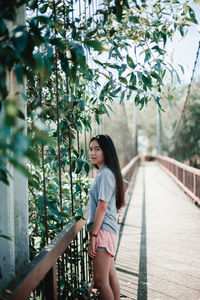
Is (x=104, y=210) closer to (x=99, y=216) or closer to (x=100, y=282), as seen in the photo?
(x=99, y=216)

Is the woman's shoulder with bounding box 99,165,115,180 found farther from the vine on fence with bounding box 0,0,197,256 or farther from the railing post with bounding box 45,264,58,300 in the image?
the railing post with bounding box 45,264,58,300

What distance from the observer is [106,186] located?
1.79 metres

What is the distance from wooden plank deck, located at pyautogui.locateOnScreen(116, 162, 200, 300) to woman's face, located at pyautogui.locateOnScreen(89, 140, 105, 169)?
1182mm

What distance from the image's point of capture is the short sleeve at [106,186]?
1.77 m

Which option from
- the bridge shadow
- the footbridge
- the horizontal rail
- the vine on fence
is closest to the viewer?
the horizontal rail

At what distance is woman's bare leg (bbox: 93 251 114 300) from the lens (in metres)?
1.81

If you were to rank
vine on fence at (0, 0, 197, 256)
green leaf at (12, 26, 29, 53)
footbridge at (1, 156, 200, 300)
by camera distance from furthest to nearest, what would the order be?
vine on fence at (0, 0, 197, 256) → footbridge at (1, 156, 200, 300) → green leaf at (12, 26, 29, 53)

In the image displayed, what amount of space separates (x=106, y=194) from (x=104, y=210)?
0.09m

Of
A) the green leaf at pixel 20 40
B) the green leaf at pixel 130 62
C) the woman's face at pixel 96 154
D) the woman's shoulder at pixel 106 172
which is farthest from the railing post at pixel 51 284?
the green leaf at pixel 130 62

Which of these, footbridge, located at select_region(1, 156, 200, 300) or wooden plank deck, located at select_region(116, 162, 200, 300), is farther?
wooden plank deck, located at select_region(116, 162, 200, 300)

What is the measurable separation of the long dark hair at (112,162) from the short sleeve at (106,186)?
0.05m

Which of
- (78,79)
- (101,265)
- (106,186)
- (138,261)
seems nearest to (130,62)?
(78,79)

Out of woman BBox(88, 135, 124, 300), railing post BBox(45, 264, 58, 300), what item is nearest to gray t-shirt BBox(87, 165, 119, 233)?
woman BBox(88, 135, 124, 300)

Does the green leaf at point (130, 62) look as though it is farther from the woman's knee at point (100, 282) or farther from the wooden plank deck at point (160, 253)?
the wooden plank deck at point (160, 253)
